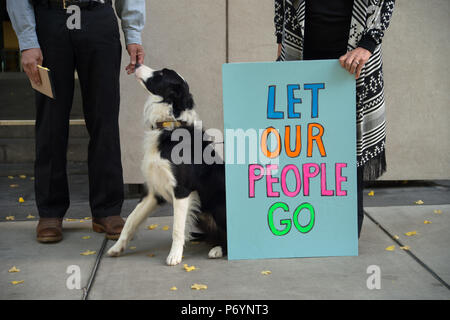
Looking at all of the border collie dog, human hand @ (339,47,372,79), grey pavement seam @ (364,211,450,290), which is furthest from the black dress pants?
grey pavement seam @ (364,211,450,290)

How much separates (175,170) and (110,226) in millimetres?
795

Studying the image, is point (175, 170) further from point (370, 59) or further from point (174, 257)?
point (370, 59)

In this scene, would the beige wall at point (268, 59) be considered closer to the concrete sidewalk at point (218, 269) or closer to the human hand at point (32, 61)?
the concrete sidewalk at point (218, 269)

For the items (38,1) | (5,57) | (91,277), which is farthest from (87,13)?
(5,57)

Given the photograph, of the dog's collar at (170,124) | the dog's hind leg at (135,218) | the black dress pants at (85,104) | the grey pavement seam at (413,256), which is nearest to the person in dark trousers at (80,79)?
the black dress pants at (85,104)

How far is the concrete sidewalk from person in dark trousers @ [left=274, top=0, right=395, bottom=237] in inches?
18.6

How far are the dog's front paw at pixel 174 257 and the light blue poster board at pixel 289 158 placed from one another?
28 centimetres

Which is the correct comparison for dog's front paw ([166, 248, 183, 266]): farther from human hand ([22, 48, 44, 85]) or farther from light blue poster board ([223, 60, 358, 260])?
human hand ([22, 48, 44, 85])

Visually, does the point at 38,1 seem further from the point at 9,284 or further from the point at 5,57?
the point at 5,57

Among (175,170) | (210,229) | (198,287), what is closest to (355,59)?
(175,170)

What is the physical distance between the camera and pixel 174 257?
3143 mm

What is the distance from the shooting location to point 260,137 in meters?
3.16

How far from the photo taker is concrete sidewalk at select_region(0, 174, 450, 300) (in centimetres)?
274

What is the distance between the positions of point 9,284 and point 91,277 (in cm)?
41
